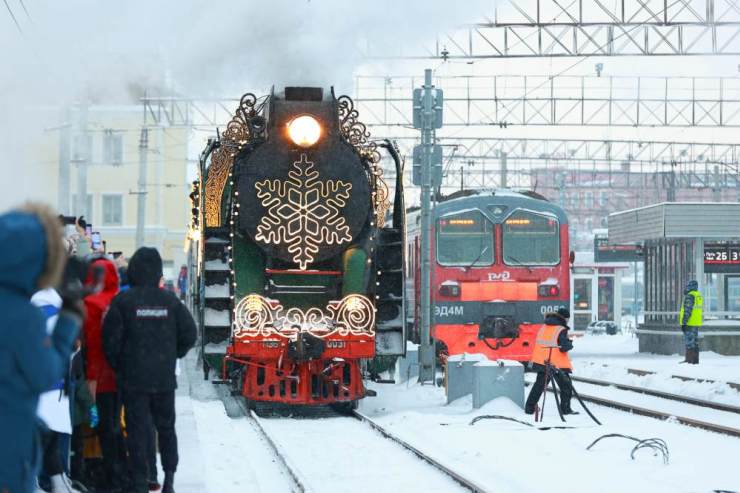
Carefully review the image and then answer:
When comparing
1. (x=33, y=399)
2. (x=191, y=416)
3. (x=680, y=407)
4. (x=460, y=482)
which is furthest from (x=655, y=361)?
(x=33, y=399)

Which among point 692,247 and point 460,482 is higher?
point 692,247

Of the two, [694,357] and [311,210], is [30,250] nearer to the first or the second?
[311,210]

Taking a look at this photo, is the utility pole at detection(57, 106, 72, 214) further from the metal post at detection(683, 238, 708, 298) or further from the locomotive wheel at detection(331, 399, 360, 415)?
the metal post at detection(683, 238, 708, 298)

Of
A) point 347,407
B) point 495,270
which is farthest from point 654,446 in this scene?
point 495,270

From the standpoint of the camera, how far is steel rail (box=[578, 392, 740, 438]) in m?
13.8

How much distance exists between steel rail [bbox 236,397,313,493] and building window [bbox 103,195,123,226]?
49063mm

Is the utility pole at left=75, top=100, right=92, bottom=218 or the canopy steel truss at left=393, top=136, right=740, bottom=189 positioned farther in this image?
the canopy steel truss at left=393, top=136, right=740, bottom=189

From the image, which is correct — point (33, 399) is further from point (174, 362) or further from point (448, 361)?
point (448, 361)

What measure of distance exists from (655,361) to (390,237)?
14.6 metres

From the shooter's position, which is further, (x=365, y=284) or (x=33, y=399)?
(x=365, y=284)

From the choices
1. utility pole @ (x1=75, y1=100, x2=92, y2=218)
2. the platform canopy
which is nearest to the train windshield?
the platform canopy

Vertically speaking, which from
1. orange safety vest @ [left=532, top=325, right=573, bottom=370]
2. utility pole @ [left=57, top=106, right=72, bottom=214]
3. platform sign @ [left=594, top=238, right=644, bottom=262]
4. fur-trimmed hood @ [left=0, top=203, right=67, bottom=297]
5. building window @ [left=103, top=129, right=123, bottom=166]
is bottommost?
orange safety vest @ [left=532, top=325, right=573, bottom=370]

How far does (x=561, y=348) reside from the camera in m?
15.0

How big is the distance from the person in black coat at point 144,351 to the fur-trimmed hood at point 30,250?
346cm
